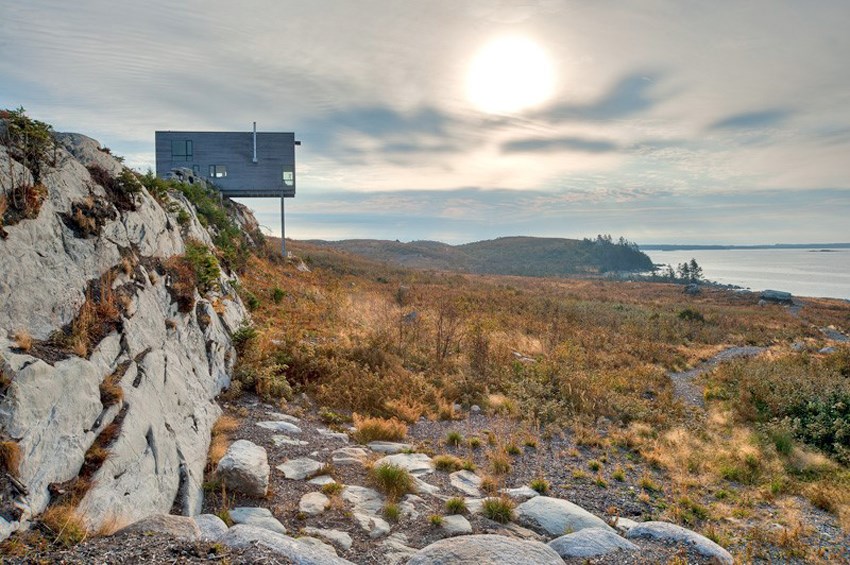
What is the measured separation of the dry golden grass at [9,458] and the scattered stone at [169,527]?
1025 millimetres

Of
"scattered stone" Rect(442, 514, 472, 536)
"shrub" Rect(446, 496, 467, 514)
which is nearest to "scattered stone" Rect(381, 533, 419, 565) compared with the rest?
"scattered stone" Rect(442, 514, 472, 536)

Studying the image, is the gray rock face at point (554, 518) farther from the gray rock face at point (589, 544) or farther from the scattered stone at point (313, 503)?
the scattered stone at point (313, 503)

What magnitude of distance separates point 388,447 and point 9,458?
241 inches

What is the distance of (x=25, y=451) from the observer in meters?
4.11

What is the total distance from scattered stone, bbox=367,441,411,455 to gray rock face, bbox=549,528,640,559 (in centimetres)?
381

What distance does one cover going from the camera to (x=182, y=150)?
104 feet

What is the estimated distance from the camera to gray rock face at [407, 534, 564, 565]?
4.74 metres

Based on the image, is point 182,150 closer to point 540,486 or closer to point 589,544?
point 540,486

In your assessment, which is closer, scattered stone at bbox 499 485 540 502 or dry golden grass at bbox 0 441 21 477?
dry golden grass at bbox 0 441 21 477

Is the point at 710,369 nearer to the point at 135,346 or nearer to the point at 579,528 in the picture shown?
the point at 579,528

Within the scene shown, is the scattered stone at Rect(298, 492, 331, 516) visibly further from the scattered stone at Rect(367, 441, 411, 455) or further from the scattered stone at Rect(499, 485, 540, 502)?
the scattered stone at Rect(499, 485, 540, 502)

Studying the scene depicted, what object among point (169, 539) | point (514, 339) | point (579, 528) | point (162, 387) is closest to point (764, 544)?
point (579, 528)

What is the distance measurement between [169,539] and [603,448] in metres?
9.24

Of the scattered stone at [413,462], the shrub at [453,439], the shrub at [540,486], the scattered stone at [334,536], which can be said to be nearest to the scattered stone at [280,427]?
the scattered stone at [413,462]
